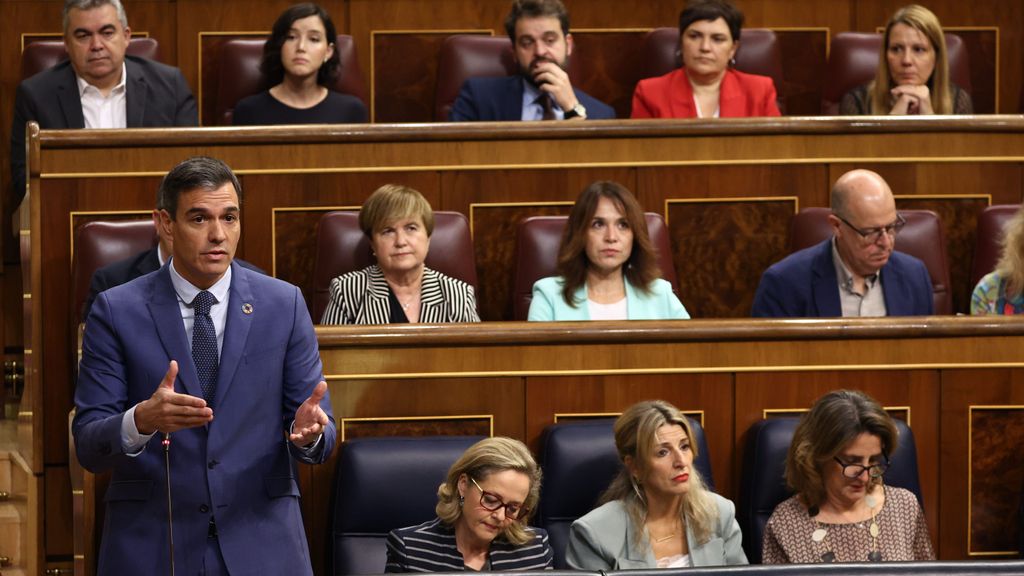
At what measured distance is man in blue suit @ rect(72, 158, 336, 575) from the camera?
45.6 inches

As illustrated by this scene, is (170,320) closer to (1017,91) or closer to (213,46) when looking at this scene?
(213,46)

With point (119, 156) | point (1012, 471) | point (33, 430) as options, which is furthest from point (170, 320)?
point (1012, 471)

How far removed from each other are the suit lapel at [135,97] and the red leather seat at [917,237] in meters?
0.87

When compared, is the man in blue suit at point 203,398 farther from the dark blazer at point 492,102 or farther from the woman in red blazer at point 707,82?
the woman in red blazer at point 707,82

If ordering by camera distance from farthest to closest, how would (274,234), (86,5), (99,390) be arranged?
(86,5) → (274,234) → (99,390)

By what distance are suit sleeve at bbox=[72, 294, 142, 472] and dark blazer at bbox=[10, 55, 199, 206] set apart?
88 cm

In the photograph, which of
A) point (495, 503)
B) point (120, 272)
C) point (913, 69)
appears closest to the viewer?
point (495, 503)

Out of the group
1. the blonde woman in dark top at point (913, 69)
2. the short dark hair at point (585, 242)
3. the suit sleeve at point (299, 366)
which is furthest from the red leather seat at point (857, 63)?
the suit sleeve at point (299, 366)

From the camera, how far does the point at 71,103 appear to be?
201cm

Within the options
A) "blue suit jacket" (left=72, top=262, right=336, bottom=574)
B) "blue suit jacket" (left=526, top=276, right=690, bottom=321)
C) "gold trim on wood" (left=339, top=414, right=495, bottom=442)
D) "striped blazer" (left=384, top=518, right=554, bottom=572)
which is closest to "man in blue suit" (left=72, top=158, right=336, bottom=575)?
"blue suit jacket" (left=72, top=262, right=336, bottom=574)

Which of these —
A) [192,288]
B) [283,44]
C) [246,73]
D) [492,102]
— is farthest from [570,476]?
[246,73]

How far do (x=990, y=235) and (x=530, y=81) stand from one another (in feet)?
2.14

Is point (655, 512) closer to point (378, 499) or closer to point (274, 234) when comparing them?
point (378, 499)

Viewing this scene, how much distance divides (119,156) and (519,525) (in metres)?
0.74
